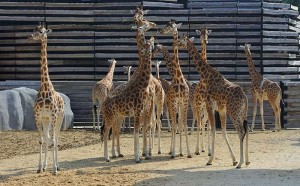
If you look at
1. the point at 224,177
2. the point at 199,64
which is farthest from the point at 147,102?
the point at 224,177

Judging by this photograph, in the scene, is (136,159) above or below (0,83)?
below

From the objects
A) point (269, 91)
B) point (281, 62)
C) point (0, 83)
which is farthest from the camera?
point (281, 62)

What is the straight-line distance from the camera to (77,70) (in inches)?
902

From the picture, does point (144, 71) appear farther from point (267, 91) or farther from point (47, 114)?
point (267, 91)

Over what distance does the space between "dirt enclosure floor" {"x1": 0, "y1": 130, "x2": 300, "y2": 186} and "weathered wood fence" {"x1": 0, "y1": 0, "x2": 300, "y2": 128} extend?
7.39m

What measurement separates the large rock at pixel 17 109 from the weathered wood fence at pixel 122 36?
429 cm

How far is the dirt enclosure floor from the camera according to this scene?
9.38 metres

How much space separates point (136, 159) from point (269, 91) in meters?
7.67

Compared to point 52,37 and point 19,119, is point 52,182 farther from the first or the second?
point 52,37

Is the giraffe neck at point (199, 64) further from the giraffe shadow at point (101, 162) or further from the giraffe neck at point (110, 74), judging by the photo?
the giraffe neck at point (110, 74)

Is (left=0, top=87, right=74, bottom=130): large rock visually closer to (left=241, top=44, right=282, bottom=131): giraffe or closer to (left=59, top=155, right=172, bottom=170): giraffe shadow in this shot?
(left=241, top=44, right=282, bottom=131): giraffe

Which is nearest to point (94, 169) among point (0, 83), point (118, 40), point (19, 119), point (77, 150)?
point (77, 150)

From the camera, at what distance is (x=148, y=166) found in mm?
11039

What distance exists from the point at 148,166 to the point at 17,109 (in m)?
8.26
